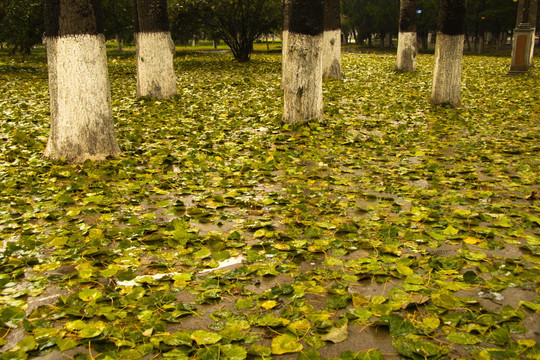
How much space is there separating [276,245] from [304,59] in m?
4.61

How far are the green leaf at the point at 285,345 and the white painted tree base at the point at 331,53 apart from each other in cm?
1168

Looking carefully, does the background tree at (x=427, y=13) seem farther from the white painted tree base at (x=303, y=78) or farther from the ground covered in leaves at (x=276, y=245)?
the white painted tree base at (x=303, y=78)

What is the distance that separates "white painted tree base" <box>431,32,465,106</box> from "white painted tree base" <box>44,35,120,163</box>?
21.5 ft

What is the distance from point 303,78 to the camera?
771cm

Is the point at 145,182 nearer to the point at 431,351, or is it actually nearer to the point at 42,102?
the point at 431,351

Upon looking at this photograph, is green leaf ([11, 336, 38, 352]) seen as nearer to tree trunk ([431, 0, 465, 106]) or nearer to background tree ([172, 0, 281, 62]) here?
tree trunk ([431, 0, 465, 106])

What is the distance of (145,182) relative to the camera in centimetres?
522

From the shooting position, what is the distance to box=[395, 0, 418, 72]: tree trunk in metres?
15.1

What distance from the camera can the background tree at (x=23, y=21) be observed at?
667 inches

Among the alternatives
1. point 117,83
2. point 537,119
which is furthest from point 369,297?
point 117,83

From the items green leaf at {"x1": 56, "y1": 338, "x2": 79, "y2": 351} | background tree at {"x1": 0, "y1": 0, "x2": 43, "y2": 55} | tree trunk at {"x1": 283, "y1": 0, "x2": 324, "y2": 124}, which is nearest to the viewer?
green leaf at {"x1": 56, "y1": 338, "x2": 79, "y2": 351}

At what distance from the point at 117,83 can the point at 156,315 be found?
40.0 feet

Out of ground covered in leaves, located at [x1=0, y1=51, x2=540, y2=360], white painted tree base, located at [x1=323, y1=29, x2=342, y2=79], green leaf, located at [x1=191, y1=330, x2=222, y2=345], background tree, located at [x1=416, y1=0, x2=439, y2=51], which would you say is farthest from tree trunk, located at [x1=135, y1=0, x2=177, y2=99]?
background tree, located at [x1=416, y1=0, x2=439, y2=51]

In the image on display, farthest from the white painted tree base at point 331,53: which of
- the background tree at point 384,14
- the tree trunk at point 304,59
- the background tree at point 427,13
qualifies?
the background tree at point 384,14
